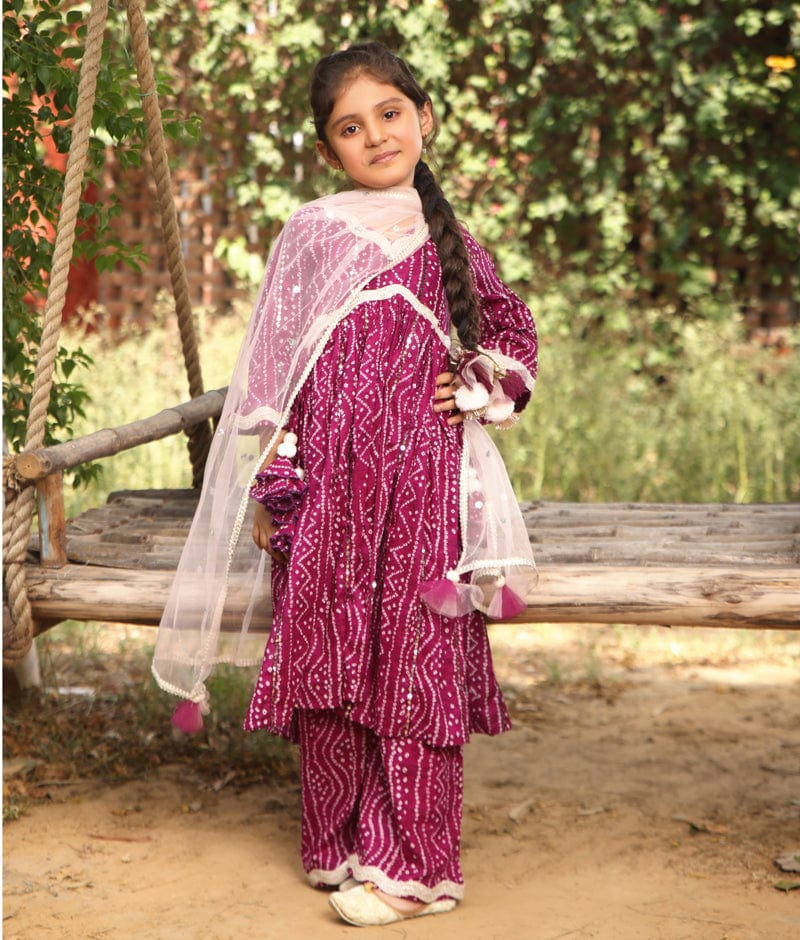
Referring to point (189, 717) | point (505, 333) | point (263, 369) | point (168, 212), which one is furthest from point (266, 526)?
point (168, 212)

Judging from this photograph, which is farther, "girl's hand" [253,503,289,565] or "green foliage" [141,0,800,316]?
"green foliage" [141,0,800,316]

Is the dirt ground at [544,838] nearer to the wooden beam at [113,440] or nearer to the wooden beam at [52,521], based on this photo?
the wooden beam at [52,521]

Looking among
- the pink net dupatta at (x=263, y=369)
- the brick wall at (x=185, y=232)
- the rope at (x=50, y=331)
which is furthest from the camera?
the brick wall at (x=185, y=232)

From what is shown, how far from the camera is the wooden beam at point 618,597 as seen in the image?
2531mm

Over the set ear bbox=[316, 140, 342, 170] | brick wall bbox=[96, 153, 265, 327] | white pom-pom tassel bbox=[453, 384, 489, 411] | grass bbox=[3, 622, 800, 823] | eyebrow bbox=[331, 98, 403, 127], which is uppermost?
brick wall bbox=[96, 153, 265, 327]

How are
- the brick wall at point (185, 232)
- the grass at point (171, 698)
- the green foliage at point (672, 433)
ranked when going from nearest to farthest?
the grass at point (171, 698) → the green foliage at point (672, 433) → the brick wall at point (185, 232)

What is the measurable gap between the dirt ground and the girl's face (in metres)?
1.57

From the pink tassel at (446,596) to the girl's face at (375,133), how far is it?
854mm

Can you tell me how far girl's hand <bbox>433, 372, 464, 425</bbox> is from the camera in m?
2.51

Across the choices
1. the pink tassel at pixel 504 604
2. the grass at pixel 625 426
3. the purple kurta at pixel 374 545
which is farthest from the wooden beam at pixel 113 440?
the grass at pixel 625 426

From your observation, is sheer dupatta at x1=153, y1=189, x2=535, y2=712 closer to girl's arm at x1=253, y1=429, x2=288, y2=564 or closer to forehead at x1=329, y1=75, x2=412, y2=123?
girl's arm at x1=253, y1=429, x2=288, y2=564

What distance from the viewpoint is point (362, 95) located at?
2.46 m

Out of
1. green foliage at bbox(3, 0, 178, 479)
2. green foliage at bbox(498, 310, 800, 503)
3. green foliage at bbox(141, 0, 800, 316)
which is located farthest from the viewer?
green foliage at bbox(141, 0, 800, 316)

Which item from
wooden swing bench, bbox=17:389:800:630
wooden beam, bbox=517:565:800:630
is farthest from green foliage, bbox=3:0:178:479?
wooden beam, bbox=517:565:800:630
